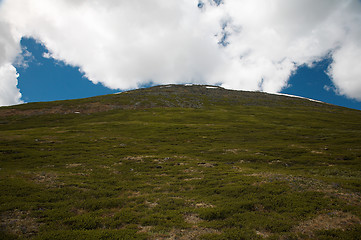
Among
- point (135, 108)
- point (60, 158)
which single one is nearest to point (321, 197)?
point (60, 158)

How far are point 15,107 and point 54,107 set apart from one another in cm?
1924

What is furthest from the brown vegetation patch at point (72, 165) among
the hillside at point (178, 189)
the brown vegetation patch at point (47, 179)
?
the brown vegetation patch at point (47, 179)

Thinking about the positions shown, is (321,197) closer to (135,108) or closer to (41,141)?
(41,141)

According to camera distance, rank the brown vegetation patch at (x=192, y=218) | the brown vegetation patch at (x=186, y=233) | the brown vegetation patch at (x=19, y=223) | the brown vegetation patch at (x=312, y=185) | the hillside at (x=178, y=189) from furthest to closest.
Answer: the brown vegetation patch at (x=312, y=185), the brown vegetation patch at (x=192, y=218), the hillside at (x=178, y=189), the brown vegetation patch at (x=19, y=223), the brown vegetation patch at (x=186, y=233)

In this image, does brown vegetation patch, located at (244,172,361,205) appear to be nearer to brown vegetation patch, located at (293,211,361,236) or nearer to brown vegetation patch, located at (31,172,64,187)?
brown vegetation patch, located at (293,211,361,236)

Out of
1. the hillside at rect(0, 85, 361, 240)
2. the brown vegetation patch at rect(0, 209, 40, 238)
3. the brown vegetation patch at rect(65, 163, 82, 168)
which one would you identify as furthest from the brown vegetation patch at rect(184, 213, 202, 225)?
the brown vegetation patch at rect(65, 163, 82, 168)

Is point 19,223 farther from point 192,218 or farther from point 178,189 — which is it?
point 178,189

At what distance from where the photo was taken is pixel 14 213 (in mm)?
15969

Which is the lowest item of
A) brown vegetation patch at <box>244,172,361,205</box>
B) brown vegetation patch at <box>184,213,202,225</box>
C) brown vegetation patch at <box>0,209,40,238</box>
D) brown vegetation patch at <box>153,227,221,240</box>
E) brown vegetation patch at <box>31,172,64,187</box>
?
brown vegetation patch at <box>0,209,40,238</box>

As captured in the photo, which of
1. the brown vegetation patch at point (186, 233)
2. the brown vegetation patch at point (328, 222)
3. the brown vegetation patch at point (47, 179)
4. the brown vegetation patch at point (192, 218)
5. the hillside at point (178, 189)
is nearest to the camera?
the brown vegetation patch at point (186, 233)

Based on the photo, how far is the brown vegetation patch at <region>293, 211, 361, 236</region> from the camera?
13719 mm

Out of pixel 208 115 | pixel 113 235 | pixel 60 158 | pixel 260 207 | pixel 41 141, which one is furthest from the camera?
pixel 208 115

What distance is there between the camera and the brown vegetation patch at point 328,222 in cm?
1372

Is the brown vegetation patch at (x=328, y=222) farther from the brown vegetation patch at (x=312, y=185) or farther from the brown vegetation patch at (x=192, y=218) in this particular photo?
the brown vegetation patch at (x=192, y=218)
